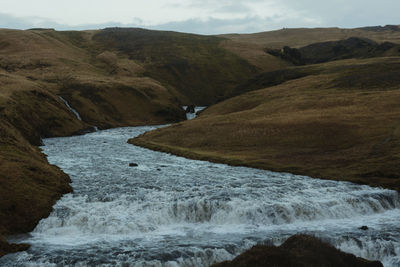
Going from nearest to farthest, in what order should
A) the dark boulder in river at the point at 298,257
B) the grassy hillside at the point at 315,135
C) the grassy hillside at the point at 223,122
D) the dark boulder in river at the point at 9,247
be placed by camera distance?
the dark boulder in river at the point at 298,257 → the dark boulder in river at the point at 9,247 → the grassy hillside at the point at 223,122 → the grassy hillside at the point at 315,135

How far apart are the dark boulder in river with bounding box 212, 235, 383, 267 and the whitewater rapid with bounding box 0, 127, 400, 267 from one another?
6477mm

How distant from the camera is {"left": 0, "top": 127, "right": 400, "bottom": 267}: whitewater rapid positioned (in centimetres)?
2936

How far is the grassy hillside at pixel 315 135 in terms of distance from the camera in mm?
55781

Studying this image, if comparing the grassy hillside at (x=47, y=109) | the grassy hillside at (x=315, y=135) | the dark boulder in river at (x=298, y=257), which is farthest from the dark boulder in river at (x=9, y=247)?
the grassy hillside at (x=315, y=135)

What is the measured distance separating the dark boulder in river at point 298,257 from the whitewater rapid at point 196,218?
648 centimetres

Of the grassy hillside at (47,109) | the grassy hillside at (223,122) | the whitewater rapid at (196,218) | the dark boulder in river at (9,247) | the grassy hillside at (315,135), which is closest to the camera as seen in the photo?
the dark boulder in river at (9,247)

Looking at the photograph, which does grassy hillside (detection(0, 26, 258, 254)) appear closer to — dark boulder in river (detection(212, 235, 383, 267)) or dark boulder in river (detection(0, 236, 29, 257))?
dark boulder in river (detection(0, 236, 29, 257))

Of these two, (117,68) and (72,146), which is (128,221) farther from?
(117,68)

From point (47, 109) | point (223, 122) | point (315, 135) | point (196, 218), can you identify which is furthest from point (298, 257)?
point (47, 109)

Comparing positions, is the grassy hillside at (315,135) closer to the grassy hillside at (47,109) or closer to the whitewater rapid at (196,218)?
the whitewater rapid at (196,218)

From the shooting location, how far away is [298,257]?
22.0 m

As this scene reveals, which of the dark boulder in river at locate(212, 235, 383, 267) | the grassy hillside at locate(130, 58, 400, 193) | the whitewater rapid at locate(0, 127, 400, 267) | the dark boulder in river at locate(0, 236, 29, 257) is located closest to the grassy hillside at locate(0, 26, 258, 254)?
the dark boulder in river at locate(0, 236, 29, 257)

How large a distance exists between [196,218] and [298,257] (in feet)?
54.2

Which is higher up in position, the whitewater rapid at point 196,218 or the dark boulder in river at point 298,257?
the dark boulder in river at point 298,257
